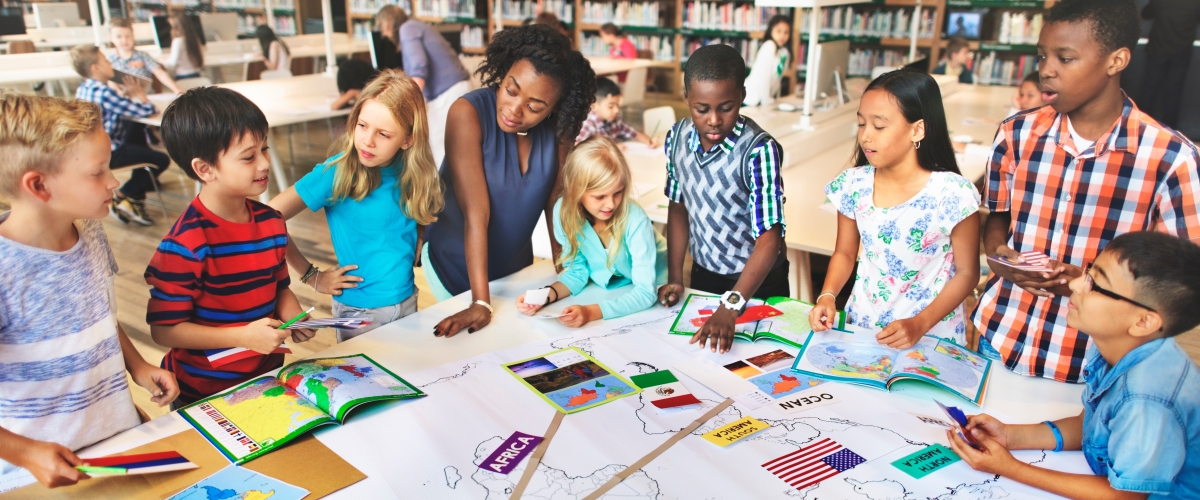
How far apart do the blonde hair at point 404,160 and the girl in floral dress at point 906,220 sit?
966mm

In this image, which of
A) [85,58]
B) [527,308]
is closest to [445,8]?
[85,58]

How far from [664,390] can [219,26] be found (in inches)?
360

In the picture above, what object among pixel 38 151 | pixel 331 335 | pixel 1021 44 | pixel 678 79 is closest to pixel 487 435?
pixel 38 151

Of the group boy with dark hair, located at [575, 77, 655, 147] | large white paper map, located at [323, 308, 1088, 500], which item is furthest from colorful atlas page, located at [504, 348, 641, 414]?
boy with dark hair, located at [575, 77, 655, 147]

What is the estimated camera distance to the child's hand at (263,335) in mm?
1452

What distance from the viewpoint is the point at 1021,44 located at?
786cm

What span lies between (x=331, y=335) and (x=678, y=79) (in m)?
7.15

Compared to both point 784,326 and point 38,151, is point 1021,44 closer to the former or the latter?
point 784,326

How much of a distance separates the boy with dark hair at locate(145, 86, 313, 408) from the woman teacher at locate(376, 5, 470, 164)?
3242 millimetres

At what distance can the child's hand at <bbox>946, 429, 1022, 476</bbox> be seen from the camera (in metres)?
1.25

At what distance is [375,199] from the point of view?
6.35 feet

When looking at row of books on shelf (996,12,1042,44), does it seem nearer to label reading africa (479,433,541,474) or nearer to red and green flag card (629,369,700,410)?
red and green flag card (629,369,700,410)

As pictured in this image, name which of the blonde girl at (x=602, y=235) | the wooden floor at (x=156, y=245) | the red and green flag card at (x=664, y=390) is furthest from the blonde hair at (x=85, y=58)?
the red and green flag card at (x=664, y=390)

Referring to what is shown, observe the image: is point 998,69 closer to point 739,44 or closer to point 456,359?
point 739,44
